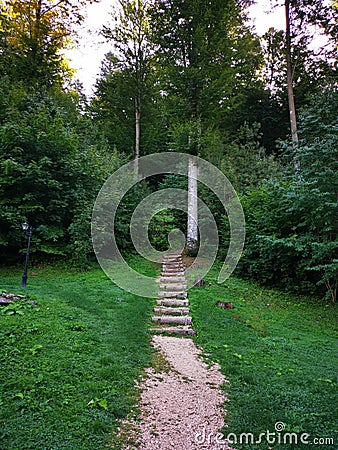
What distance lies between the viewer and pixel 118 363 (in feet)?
13.2

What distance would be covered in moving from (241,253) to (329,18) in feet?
31.6

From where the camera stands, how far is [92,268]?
9844 mm

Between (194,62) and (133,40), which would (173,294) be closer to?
(194,62)

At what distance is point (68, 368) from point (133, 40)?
15182 mm

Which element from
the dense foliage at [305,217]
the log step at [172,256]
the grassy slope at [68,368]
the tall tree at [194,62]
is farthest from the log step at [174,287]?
the tall tree at [194,62]

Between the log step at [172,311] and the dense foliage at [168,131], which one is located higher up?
the dense foliage at [168,131]

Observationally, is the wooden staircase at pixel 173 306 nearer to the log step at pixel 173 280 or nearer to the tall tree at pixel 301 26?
the log step at pixel 173 280

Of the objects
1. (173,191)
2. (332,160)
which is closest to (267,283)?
(332,160)

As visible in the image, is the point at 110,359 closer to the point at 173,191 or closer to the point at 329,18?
the point at 173,191

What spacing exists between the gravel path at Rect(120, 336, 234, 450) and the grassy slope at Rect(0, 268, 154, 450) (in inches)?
9.6

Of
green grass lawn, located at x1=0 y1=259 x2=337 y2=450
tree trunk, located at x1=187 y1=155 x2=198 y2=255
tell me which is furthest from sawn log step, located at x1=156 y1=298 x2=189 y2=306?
tree trunk, located at x1=187 y1=155 x2=198 y2=255

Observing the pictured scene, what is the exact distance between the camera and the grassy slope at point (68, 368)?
2574 mm

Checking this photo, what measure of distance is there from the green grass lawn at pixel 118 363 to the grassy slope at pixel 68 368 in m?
0.01

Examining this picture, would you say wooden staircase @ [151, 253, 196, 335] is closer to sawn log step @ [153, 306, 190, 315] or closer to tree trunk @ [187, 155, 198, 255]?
sawn log step @ [153, 306, 190, 315]
